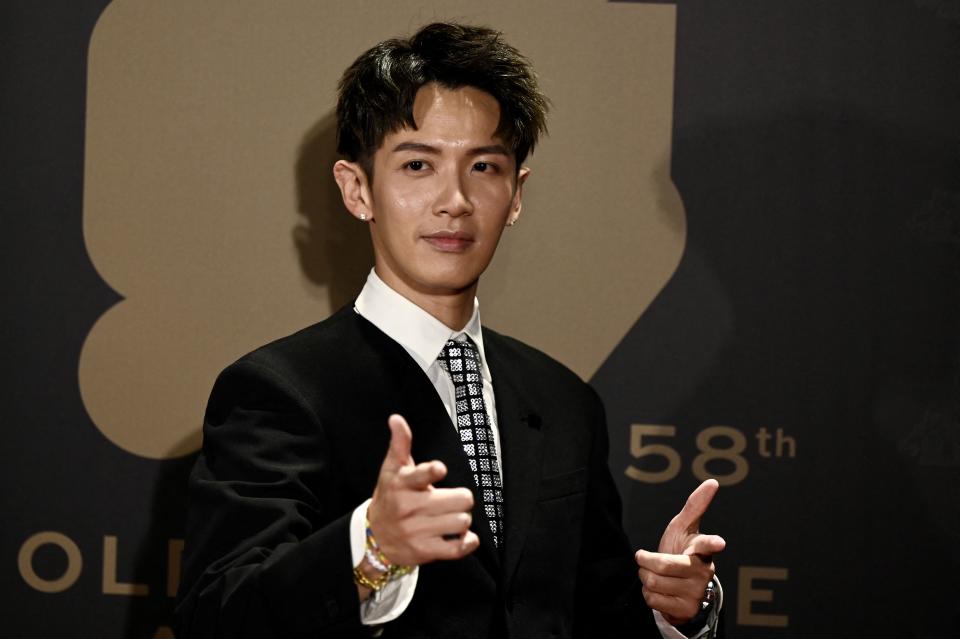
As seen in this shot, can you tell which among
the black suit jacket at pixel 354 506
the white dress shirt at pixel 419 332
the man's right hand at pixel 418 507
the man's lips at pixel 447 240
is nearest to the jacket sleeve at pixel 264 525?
the black suit jacket at pixel 354 506

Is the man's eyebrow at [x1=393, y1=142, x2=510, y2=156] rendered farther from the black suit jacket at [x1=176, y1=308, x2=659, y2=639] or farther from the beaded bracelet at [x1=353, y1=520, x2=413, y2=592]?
the beaded bracelet at [x1=353, y1=520, x2=413, y2=592]

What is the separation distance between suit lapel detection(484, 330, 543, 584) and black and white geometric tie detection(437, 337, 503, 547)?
2 cm

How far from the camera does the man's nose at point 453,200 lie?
1686mm

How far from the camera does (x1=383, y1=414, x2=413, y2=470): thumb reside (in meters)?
1.24

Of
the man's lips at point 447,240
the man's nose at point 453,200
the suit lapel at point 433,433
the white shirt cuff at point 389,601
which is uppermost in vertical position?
the man's nose at point 453,200

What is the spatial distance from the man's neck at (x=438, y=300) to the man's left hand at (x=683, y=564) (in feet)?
1.55

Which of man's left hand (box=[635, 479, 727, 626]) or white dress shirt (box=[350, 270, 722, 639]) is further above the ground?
white dress shirt (box=[350, 270, 722, 639])

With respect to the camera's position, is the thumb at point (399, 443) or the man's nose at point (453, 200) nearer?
the thumb at point (399, 443)

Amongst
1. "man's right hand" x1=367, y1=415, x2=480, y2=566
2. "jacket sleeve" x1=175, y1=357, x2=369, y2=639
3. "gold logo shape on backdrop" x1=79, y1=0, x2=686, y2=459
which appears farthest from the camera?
"gold logo shape on backdrop" x1=79, y1=0, x2=686, y2=459

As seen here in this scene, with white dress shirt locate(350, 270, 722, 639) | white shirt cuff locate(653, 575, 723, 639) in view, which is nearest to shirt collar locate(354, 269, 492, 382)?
white dress shirt locate(350, 270, 722, 639)

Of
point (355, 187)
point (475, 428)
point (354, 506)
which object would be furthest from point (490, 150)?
point (354, 506)

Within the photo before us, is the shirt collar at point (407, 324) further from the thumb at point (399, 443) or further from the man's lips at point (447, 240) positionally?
the thumb at point (399, 443)

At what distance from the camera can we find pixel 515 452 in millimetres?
1707

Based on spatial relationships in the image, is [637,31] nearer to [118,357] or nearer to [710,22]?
[710,22]
